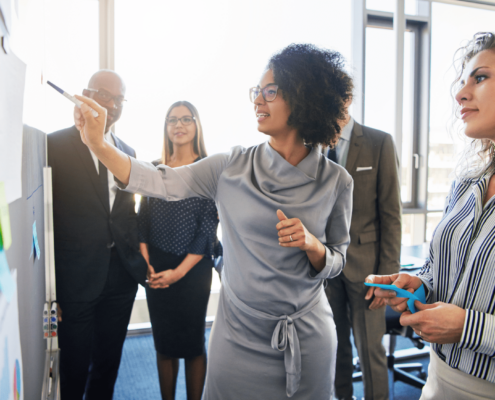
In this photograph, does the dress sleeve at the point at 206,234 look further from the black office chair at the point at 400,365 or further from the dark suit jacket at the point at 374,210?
the black office chair at the point at 400,365

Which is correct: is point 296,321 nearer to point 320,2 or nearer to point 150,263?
point 150,263

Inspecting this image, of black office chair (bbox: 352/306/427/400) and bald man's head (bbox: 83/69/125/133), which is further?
black office chair (bbox: 352/306/427/400)

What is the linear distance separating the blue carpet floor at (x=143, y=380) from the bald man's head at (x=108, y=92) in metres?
1.73

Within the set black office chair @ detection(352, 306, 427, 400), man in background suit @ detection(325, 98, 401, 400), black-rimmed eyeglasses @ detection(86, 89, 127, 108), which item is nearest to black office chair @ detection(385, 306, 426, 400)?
black office chair @ detection(352, 306, 427, 400)

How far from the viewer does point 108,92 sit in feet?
5.51

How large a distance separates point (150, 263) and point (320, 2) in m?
3.28

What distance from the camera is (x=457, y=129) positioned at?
1219 millimetres

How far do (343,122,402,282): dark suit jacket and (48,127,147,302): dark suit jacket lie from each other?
1182 millimetres

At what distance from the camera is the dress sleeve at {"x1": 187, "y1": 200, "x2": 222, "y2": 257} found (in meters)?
1.89

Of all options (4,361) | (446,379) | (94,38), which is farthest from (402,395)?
(94,38)

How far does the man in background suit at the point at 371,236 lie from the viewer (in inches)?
71.4

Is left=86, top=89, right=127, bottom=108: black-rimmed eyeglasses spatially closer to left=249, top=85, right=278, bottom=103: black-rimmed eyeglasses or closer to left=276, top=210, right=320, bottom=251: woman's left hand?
left=249, top=85, right=278, bottom=103: black-rimmed eyeglasses

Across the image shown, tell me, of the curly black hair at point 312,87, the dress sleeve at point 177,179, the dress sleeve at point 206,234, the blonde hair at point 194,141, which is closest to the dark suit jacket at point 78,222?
the dress sleeve at point 206,234

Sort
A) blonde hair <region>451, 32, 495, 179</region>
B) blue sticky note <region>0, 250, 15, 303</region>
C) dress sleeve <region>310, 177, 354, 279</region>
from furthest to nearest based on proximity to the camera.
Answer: dress sleeve <region>310, 177, 354, 279</region>
blonde hair <region>451, 32, 495, 179</region>
blue sticky note <region>0, 250, 15, 303</region>
